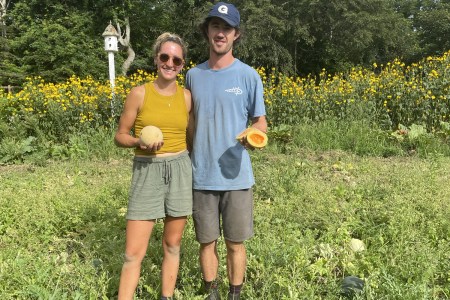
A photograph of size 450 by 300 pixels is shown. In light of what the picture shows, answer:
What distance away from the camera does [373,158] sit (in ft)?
19.9

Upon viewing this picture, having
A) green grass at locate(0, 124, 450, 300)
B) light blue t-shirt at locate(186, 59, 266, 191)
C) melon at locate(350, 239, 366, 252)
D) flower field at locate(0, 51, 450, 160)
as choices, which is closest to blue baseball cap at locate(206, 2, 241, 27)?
light blue t-shirt at locate(186, 59, 266, 191)

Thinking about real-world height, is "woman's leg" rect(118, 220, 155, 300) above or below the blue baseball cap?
below

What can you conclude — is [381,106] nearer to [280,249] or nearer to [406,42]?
[280,249]

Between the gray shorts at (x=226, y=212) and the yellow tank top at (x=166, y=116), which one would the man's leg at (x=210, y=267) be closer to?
the gray shorts at (x=226, y=212)

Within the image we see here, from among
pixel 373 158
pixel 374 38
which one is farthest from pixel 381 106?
pixel 374 38

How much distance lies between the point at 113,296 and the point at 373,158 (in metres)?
4.57

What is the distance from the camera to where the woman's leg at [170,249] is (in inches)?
93.3

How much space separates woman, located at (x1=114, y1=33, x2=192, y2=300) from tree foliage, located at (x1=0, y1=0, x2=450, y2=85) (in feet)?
45.3

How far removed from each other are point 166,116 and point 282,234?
1.61 m

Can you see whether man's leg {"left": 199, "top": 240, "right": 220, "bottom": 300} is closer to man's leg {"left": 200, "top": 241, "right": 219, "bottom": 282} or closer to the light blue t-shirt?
man's leg {"left": 200, "top": 241, "right": 219, "bottom": 282}

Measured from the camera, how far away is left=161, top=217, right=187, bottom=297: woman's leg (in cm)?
237

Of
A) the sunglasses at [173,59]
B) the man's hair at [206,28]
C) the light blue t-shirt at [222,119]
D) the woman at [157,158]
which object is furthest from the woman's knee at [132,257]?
the man's hair at [206,28]

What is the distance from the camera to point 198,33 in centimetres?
1686

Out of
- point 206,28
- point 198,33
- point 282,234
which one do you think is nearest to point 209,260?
point 282,234
